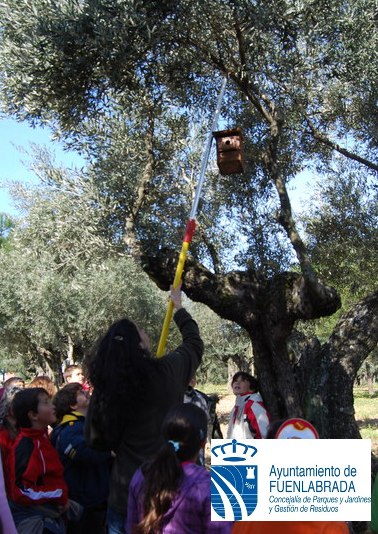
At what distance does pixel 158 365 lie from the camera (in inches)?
138

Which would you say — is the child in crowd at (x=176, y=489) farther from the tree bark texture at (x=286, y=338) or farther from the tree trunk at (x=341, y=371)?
the tree trunk at (x=341, y=371)

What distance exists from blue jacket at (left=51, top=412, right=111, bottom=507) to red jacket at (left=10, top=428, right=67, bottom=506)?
0.32 meters

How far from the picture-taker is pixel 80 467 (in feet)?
15.8

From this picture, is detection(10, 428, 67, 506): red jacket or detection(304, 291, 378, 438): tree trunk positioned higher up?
detection(304, 291, 378, 438): tree trunk

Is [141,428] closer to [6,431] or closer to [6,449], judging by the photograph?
[6,449]

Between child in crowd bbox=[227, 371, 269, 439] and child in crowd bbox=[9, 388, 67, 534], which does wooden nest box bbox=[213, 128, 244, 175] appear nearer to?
child in crowd bbox=[227, 371, 269, 439]

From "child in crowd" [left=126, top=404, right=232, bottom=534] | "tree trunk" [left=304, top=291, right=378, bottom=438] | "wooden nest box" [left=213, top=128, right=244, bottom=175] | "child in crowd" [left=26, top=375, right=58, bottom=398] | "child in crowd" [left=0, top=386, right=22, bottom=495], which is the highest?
"wooden nest box" [left=213, top=128, right=244, bottom=175]

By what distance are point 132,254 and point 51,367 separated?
25.1m

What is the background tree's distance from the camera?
7.42 m

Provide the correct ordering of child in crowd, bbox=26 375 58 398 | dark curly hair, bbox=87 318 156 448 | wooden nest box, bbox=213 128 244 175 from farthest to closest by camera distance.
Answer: wooden nest box, bbox=213 128 244 175 → child in crowd, bbox=26 375 58 398 → dark curly hair, bbox=87 318 156 448

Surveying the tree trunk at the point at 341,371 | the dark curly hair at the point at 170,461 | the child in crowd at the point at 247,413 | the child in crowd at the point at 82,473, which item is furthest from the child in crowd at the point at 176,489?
the tree trunk at the point at 341,371

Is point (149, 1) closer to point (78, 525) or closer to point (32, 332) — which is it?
point (78, 525)

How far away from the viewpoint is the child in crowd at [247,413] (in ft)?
24.0

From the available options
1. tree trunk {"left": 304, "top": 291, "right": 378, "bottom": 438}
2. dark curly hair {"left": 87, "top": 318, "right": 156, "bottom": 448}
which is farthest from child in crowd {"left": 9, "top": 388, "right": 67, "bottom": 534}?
tree trunk {"left": 304, "top": 291, "right": 378, "bottom": 438}
